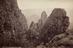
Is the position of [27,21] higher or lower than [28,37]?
higher

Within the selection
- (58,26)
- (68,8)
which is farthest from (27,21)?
(68,8)

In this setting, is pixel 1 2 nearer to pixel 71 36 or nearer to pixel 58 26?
pixel 58 26

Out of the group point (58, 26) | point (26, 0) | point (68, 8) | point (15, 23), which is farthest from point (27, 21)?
point (68, 8)

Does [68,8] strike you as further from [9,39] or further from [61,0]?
[9,39]

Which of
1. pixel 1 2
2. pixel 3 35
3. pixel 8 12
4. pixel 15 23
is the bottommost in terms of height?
pixel 3 35
